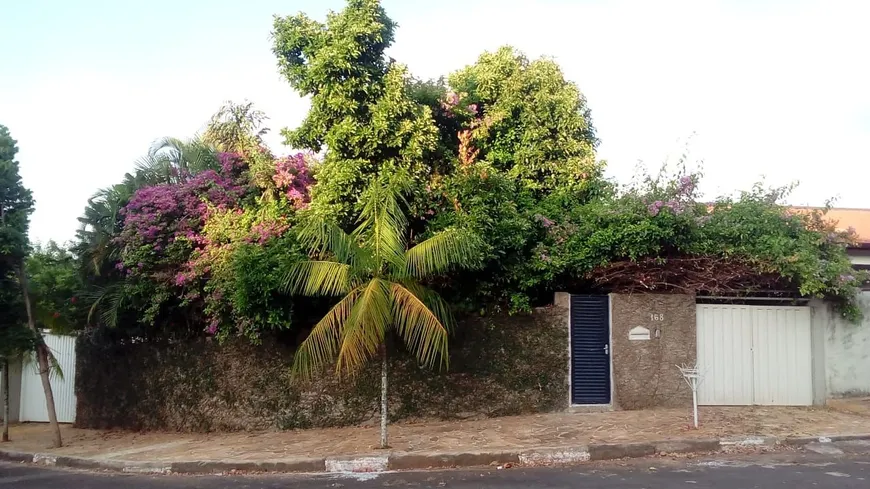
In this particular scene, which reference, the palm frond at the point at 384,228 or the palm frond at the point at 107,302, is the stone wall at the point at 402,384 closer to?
the palm frond at the point at 107,302

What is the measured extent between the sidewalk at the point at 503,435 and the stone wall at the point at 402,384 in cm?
26

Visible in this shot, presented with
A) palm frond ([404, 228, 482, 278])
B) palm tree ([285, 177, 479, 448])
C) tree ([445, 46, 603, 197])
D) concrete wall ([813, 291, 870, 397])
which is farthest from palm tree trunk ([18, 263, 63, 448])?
concrete wall ([813, 291, 870, 397])

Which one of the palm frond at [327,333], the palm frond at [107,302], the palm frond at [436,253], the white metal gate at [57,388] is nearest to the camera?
the palm frond at [327,333]

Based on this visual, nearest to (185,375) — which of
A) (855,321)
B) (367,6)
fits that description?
(367,6)

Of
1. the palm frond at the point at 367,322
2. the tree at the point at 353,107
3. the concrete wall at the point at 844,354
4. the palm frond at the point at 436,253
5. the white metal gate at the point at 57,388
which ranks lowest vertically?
the white metal gate at the point at 57,388

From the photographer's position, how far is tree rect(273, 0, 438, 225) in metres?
12.3

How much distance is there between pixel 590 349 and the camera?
1205 centimetres

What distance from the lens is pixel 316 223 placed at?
10016 mm

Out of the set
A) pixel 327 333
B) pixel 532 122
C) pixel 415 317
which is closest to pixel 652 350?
pixel 415 317

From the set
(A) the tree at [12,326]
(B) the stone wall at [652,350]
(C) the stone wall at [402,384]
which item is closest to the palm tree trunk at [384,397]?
(C) the stone wall at [402,384]

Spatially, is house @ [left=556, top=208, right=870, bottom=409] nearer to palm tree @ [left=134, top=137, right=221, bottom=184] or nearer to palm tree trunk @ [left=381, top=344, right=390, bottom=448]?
palm tree trunk @ [left=381, top=344, right=390, bottom=448]

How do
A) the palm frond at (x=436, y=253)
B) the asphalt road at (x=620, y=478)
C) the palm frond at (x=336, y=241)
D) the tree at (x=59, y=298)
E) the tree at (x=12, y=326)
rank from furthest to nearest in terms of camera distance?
the tree at (x=59, y=298) → the tree at (x=12, y=326) → the palm frond at (x=436, y=253) → the palm frond at (x=336, y=241) → the asphalt road at (x=620, y=478)

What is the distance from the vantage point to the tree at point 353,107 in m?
12.3

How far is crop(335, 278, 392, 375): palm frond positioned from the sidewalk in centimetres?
145
